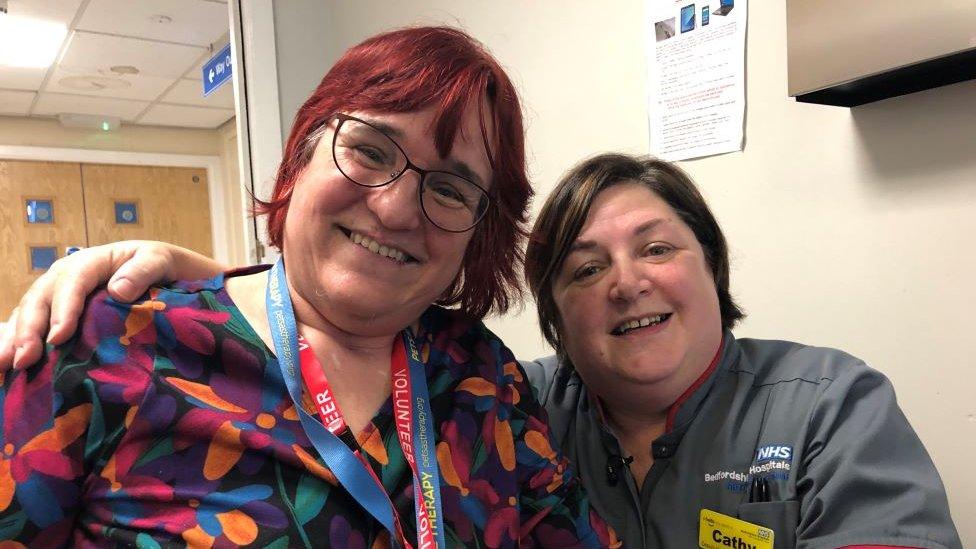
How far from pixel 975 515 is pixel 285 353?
118 cm

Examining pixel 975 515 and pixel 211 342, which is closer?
pixel 211 342

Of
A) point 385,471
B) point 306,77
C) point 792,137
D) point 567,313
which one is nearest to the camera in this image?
point 385,471

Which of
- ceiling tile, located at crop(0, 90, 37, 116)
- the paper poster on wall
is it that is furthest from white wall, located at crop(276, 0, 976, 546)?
ceiling tile, located at crop(0, 90, 37, 116)

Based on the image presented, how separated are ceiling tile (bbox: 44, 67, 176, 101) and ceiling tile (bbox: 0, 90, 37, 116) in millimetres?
261

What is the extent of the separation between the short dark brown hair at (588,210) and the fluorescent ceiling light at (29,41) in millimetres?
3933

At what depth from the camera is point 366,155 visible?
0.93 metres

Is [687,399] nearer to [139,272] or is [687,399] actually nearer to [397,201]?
[397,201]

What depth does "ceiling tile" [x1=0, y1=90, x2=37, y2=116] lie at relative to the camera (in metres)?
5.27

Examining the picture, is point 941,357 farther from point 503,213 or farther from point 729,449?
point 503,213

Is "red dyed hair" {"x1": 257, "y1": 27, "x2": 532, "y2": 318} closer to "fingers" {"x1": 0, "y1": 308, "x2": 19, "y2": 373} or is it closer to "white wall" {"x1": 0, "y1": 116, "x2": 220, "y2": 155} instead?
"fingers" {"x1": 0, "y1": 308, "x2": 19, "y2": 373}

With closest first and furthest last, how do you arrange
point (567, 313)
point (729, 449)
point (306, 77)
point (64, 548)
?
point (64, 548), point (729, 449), point (567, 313), point (306, 77)

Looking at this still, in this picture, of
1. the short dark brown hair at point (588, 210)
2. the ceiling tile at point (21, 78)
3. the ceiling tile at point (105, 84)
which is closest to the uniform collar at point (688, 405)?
the short dark brown hair at point (588, 210)

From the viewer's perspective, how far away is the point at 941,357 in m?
1.19

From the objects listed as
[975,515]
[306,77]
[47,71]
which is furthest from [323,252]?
[47,71]
